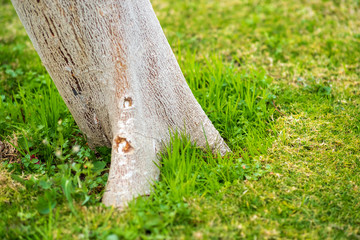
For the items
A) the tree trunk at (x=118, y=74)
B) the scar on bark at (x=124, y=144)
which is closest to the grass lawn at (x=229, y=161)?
the tree trunk at (x=118, y=74)

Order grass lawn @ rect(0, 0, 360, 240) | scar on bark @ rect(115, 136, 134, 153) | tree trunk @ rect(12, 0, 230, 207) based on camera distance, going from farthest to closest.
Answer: scar on bark @ rect(115, 136, 134, 153) → tree trunk @ rect(12, 0, 230, 207) → grass lawn @ rect(0, 0, 360, 240)

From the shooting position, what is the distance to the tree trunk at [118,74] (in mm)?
2273

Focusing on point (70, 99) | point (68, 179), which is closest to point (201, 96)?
point (70, 99)

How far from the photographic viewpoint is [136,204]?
224cm

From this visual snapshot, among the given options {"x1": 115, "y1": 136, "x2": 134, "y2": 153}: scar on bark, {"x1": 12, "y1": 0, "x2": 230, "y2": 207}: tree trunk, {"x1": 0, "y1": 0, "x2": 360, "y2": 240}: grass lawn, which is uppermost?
{"x1": 12, "y1": 0, "x2": 230, "y2": 207}: tree trunk

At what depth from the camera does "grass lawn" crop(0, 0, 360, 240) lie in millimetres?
2154

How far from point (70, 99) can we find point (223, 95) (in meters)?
1.62

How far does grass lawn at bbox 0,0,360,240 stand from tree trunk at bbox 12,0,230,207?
0.19 m

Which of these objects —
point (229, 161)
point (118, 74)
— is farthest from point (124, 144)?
point (229, 161)

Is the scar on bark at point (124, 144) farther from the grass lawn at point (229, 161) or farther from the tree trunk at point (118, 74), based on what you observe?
the grass lawn at point (229, 161)

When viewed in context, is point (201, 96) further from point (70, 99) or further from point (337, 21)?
point (337, 21)

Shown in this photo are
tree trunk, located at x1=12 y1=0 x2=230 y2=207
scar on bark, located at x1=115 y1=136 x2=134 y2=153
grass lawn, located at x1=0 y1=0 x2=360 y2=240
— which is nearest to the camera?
grass lawn, located at x1=0 y1=0 x2=360 y2=240

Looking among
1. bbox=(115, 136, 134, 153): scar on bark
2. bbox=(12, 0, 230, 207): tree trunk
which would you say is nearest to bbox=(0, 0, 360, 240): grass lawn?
bbox=(12, 0, 230, 207): tree trunk

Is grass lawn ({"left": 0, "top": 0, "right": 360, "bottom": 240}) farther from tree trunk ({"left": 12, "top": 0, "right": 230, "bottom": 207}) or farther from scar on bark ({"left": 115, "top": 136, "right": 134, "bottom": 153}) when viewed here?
scar on bark ({"left": 115, "top": 136, "right": 134, "bottom": 153})
